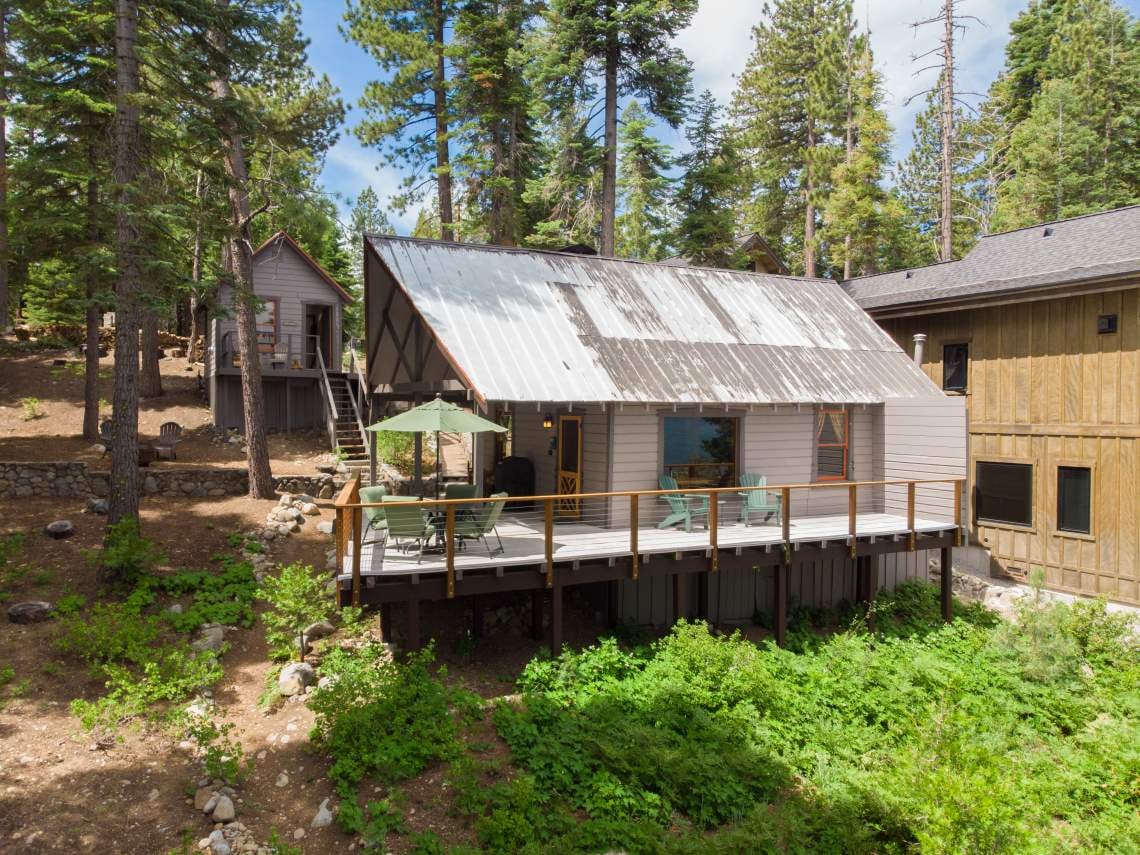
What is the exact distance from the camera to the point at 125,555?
9594 millimetres

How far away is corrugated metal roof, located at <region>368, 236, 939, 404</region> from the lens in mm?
10508

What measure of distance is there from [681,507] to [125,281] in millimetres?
9597

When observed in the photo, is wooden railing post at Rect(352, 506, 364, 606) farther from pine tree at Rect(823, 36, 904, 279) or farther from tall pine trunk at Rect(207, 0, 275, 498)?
pine tree at Rect(823, 36, 904, 279)

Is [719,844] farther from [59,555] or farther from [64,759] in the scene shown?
[59,555]

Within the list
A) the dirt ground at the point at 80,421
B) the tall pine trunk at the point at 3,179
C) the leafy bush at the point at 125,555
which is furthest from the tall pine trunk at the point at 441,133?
the leafy bush at the point at 125,555

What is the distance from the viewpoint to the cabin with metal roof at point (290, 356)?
1873 cm

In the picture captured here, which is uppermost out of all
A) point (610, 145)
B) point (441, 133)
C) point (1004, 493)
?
point (441, 133)

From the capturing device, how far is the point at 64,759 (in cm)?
627

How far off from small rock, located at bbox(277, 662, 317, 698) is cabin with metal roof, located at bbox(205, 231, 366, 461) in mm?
9460

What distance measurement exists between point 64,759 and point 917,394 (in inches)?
569

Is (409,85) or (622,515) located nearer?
(622,515)

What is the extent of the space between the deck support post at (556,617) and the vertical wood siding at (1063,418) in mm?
10603

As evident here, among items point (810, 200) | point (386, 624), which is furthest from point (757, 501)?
point (810, 200)

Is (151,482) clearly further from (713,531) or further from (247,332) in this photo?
(713,531)
